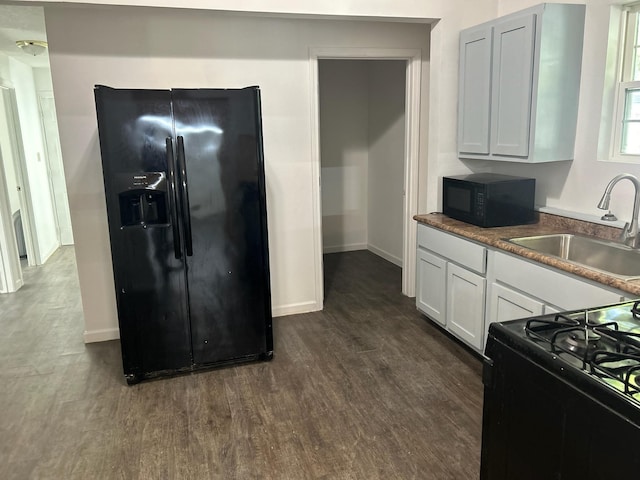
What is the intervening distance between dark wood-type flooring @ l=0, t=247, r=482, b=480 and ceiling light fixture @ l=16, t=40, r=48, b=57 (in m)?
2.79

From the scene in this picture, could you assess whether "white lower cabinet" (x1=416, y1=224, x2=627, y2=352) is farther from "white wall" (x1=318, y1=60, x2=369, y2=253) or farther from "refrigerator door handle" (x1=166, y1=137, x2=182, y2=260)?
"white wall" (x1=318, y1=60, x2=369, y2=253)

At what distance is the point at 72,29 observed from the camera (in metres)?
3.29

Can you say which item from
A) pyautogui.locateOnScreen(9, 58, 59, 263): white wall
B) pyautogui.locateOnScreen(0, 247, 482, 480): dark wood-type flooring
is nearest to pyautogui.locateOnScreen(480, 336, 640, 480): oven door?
pyautogui.locateOnScreen(0, 247, 482, 480): dark wood-type flooring

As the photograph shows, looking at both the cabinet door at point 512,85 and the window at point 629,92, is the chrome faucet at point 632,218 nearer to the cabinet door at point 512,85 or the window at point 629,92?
the window at point 629,92

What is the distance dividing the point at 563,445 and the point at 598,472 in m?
0.11

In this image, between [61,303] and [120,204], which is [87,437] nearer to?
[120,204]

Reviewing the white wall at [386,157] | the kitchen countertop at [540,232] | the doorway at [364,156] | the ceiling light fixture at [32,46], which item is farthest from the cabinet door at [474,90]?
the ceiling light fixture at [32,46]

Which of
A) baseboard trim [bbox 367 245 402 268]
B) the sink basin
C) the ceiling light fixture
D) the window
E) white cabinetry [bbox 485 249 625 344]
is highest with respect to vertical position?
the ceiling light fixture

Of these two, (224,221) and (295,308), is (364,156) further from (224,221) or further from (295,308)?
(224,221)

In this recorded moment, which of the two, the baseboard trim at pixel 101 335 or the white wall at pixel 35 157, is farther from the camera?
the white wall at pixel 35 157

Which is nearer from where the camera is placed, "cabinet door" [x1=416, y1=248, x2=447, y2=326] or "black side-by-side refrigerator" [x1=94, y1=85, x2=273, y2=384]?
"black side-by-side refrigerator" [x1=94, y1=85, x2=273, y2=384]

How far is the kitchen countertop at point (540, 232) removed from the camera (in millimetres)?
2303

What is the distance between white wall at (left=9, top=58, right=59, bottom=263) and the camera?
231 inches

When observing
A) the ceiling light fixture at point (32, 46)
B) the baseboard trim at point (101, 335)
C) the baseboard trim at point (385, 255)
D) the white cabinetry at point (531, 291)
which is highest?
the ceiling light fixture at point (32, 46)
